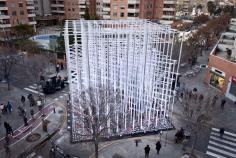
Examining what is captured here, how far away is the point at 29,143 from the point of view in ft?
67.2

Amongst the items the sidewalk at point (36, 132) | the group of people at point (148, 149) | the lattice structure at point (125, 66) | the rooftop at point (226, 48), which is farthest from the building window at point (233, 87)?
the sidewalk at point (36, 132)

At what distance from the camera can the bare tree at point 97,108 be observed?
17.3 meters

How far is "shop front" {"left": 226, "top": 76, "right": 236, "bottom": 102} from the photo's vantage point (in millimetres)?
28761

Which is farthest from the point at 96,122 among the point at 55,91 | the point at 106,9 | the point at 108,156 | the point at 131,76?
the point at 106,9

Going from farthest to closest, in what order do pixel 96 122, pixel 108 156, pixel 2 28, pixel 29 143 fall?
pixel 2 28, pixel 29 143, pixel 108 156, pixel 96 122

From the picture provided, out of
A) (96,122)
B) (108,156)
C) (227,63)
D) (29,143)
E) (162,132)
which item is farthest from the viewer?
(227,63)

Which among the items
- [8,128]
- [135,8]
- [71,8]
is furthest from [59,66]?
[71,8]

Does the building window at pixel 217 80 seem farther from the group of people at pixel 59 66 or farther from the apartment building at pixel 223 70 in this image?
the group of people at pixel 59 66

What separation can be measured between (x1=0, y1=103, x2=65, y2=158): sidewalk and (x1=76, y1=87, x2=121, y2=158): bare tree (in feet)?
16.0

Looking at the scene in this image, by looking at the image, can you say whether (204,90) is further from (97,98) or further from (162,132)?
(97,98)

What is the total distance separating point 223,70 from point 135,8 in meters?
36.0

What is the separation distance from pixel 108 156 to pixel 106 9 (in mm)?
49312

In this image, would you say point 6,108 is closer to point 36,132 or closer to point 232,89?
point 36,132

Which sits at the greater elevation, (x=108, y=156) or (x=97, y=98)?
(x=97, y=98)
